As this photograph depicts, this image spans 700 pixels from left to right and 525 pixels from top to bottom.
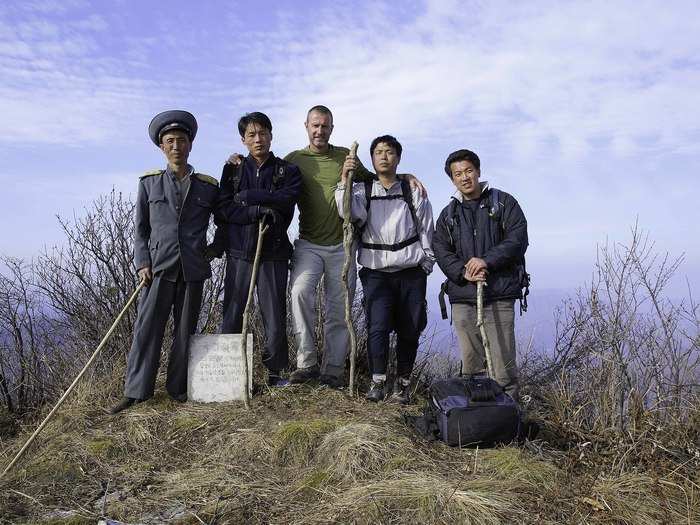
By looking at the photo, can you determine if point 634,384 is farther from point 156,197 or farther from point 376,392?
point 156,197

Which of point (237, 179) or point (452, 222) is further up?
point (237, 179)

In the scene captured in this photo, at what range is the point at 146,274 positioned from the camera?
512 cm

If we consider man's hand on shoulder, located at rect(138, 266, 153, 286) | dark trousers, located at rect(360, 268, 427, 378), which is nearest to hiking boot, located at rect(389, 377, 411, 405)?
dark trousers, located at rect(360, 268, 427, 378)

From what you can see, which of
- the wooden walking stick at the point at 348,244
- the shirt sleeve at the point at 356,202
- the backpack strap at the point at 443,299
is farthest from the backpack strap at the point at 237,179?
the backpack strap at the point at 443,299

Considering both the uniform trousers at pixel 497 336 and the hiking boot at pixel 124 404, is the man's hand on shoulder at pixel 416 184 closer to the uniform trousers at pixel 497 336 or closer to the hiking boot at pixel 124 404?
the uniform trousers at pixel 497 336

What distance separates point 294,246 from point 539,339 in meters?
3.18

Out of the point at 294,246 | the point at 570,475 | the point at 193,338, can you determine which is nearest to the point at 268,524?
the point at 570,475

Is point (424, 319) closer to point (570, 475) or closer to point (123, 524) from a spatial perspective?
point (570, 475)

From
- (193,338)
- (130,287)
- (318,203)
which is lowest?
(193,338)

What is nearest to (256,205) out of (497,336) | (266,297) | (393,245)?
(266,297)

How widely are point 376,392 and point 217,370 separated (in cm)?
149

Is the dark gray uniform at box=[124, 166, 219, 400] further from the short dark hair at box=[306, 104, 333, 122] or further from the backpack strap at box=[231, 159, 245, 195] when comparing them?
the short dark hair at box=[306, 104, 333, 122]

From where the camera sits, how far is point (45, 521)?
10.9 ft

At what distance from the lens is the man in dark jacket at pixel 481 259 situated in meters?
4.81
